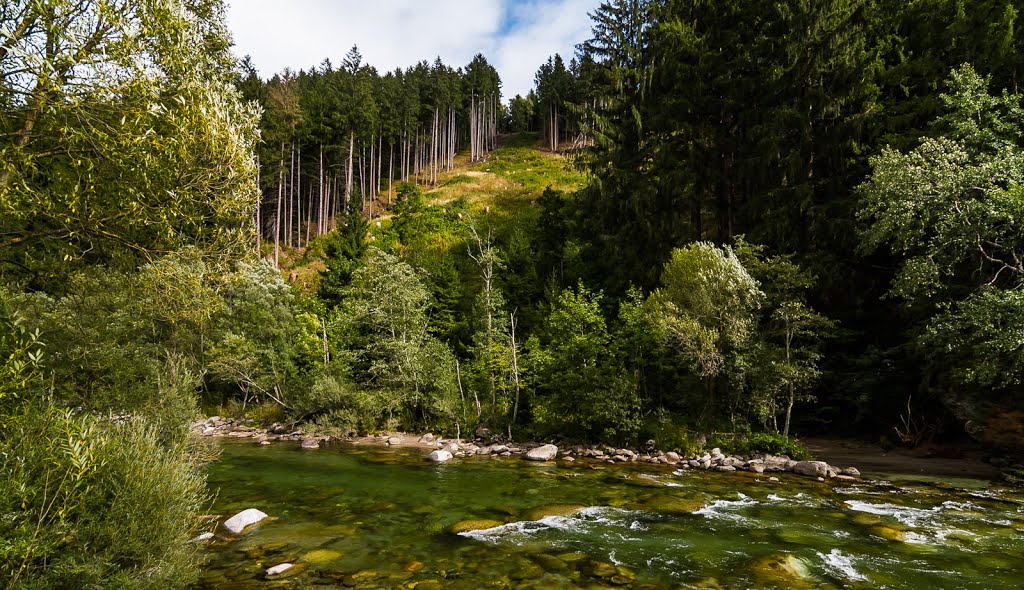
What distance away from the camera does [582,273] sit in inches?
1464

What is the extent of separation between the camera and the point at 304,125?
60969 millimetres

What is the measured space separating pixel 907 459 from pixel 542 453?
15516 millimetres

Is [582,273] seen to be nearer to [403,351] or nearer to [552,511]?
[403,351]

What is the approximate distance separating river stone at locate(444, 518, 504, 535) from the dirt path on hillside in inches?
594

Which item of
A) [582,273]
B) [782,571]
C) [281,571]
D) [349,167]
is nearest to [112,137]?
[281,571]

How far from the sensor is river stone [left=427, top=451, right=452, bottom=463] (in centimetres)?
2273

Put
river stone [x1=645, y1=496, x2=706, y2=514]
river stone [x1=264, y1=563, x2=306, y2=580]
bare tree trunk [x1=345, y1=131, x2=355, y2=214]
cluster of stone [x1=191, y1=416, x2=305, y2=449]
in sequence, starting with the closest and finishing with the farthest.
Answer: river stone [x1=264, y1=563, x2=306, y2=580]
river stone [x1=645, y1=496, x2=706, y2=514]
cluster of stone [x1=191, y1=416, x2=305, y2=449]
bare tree trunk [x1=345, y1=131, x2=355, y2=214]

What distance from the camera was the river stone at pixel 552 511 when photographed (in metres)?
13.9

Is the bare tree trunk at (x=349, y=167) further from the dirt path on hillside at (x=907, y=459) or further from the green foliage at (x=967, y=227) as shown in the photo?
the green foliage at (x=967, y=227)

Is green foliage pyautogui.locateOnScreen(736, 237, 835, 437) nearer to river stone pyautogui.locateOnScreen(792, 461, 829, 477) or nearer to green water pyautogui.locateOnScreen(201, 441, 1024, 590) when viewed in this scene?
river stone pyautogui.locateOnScreen(792, 461, 829, 477)

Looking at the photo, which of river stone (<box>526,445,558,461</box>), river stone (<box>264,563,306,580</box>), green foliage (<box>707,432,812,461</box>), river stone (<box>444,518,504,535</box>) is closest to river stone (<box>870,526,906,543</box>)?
green foliage (<box>707,432,812,461</box>)

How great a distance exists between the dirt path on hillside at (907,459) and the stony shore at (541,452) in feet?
6.04

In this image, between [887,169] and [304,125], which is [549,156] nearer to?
[304,125]

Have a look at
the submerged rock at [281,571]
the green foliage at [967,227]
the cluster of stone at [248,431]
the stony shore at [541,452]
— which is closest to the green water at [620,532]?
the submerged rock at [281,571]
